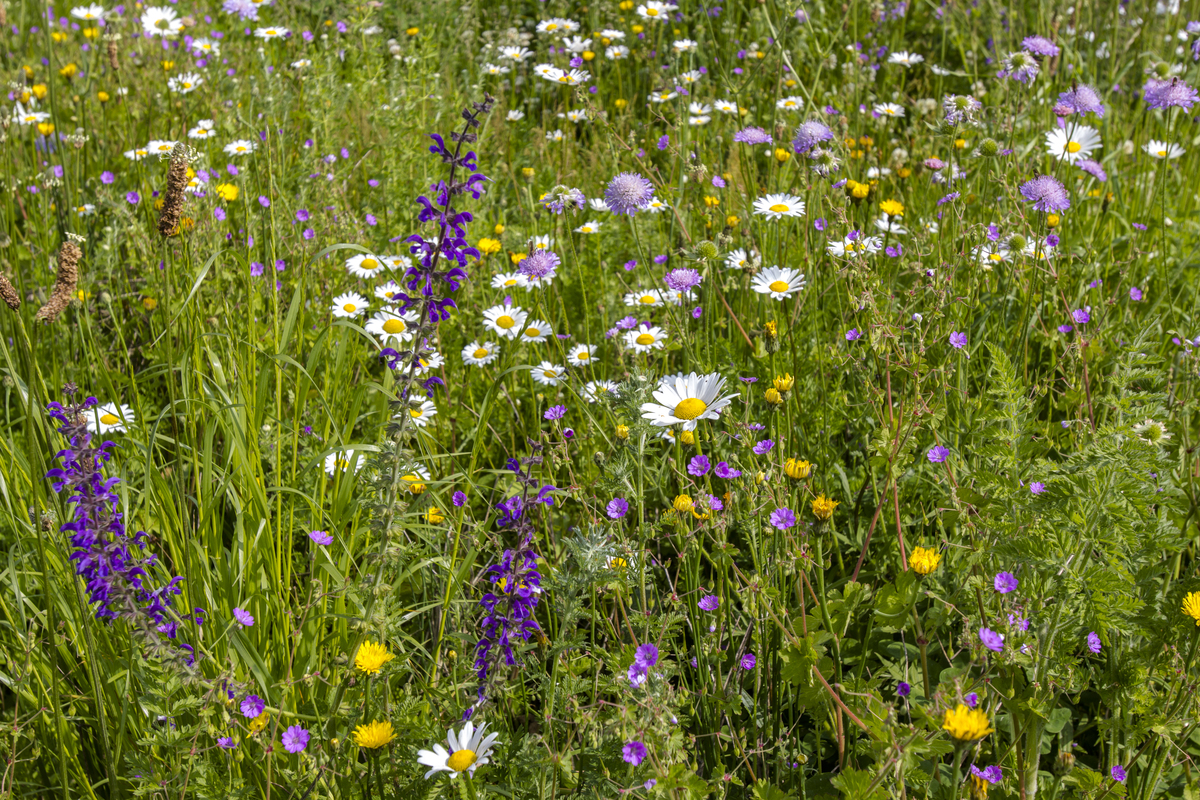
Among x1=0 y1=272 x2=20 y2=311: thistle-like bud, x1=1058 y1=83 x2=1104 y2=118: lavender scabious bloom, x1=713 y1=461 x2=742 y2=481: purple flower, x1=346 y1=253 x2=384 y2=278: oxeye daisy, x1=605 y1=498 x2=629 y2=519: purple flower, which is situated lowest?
x1=346 y1=253 x2=384 y2=278: oxeye daisy

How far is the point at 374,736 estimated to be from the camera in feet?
4.34

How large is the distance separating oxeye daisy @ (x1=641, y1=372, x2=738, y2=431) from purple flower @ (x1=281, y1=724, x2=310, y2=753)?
78 cm

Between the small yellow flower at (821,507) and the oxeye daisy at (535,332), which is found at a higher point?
the small yellow flower at (821,507)

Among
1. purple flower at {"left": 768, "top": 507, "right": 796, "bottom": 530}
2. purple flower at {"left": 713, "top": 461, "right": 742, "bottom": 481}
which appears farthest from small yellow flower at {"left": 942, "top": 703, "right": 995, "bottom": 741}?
purple flower at {"left": 713, "top": 461, "right": 742, "bottom": 481}

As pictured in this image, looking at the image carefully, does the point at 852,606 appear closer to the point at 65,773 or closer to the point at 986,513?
the point at 986,513

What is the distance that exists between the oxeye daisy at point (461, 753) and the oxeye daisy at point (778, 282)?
1.47m

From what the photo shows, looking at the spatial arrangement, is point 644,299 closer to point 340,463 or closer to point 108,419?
point 340,463

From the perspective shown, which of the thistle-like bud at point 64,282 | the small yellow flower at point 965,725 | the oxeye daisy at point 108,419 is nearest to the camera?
the small yellow flower at point 965,725

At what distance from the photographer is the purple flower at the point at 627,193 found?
95.5 inches

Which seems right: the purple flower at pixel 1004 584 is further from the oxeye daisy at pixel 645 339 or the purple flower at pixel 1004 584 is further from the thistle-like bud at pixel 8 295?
the thistle-like bud at pixel 8 295

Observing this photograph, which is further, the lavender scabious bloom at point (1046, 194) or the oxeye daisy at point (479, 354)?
the oxeye daisy at point (479, 354)

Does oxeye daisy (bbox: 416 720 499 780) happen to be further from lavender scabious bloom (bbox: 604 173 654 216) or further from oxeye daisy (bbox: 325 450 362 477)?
lavender scabious bloom (bbox: 604 173 654 216)

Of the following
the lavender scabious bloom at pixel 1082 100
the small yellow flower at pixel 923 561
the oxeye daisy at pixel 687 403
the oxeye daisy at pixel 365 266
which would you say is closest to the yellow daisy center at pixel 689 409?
the oxeye daisy at pixel 687 403

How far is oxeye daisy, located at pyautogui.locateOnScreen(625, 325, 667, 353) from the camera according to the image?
7.97 ft
